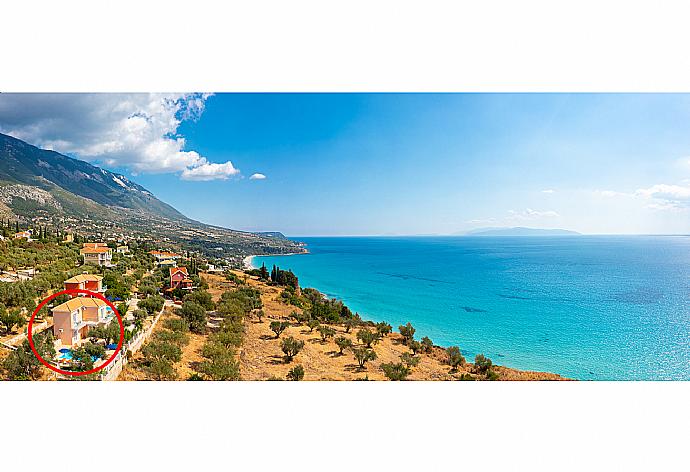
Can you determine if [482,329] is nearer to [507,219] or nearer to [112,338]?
[507,219]

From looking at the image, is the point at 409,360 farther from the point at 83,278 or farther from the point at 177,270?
the point at 83,278

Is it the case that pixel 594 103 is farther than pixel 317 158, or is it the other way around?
pixel 317 158

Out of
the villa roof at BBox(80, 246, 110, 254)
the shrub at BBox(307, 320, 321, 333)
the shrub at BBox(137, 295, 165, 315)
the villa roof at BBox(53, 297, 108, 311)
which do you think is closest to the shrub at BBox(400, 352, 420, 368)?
the shrub at BBox(307, 320, 321, 333)

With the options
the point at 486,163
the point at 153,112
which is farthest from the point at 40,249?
the point at 486,163

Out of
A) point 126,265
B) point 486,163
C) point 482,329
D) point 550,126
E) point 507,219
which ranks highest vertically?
point 550,126

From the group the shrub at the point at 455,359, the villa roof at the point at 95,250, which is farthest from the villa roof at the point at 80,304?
the shrub at the point at 455,359
